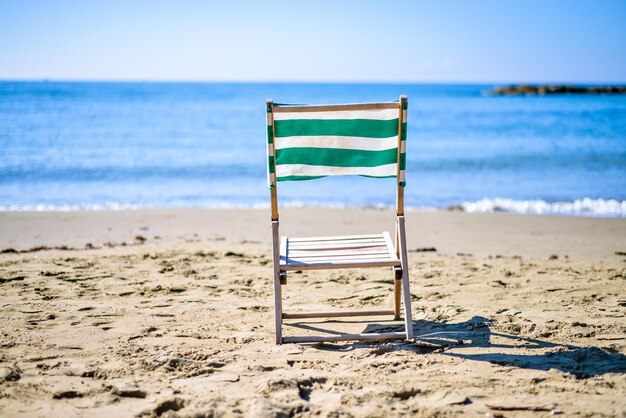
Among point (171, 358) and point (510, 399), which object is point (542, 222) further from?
point (171, 358)

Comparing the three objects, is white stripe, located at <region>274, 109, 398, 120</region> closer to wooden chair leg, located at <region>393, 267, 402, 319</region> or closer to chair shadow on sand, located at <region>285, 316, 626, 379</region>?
wooden chair leg, located at <region>393, 267, 402, 319</region>

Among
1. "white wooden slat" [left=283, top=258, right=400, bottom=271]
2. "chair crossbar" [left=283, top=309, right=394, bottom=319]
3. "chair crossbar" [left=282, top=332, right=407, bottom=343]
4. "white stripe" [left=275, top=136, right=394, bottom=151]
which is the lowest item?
"chair crossbar" [left=282, top=332, right=407, bottom=343]

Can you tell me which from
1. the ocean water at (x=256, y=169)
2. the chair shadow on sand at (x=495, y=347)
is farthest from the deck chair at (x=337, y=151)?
the ocean water at (x=256, y=169)

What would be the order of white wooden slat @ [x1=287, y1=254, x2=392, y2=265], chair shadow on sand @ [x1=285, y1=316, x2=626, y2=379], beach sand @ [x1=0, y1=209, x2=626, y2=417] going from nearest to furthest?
beach sand @ [x1=0, y1=209, x2=626, y2=417] → chair shadow on sand @ [x1=285, y1=316, x2=626, y2=379] → white wooden slat @ [x1=287, y1=254, x2=392, y2=265]

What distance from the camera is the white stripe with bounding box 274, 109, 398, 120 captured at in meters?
3.32

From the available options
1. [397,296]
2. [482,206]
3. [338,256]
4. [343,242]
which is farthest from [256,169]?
[338,256]

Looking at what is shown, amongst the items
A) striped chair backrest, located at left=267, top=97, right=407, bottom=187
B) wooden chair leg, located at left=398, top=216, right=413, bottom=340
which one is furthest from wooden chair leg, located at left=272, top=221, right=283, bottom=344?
wooden chair leg, located at left=398, top=216, right=413, bottom=340

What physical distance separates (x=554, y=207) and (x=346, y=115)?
752cm

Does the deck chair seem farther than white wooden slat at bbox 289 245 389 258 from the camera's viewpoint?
No

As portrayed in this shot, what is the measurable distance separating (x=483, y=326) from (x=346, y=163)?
4.66 feet

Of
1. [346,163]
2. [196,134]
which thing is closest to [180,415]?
[346,163]

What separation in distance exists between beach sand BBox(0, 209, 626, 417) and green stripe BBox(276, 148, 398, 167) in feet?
3.62

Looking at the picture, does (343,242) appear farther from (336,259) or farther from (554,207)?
(554,207)

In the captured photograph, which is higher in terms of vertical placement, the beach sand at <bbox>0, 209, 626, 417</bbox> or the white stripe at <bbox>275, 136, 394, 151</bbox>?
the white stripe at <bbox>275, 136, 394, 151</bbox>
